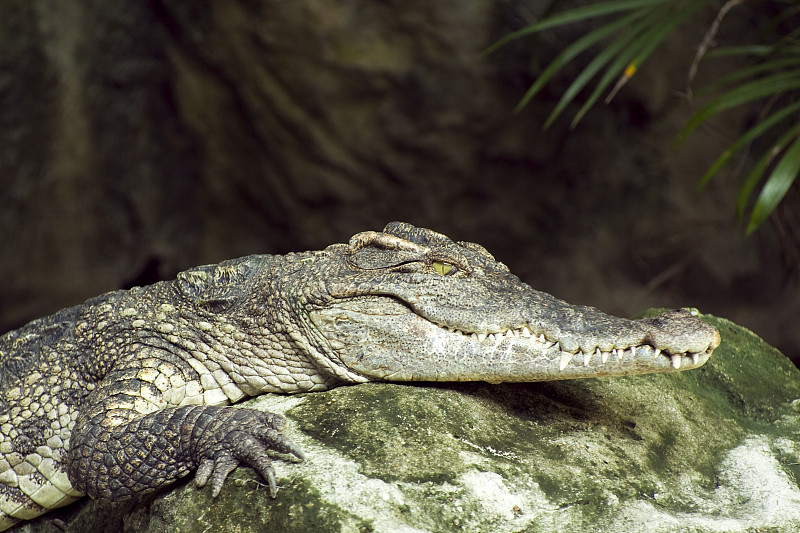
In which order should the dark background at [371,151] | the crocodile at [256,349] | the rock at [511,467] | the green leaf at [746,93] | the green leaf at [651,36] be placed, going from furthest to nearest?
the dark background at [371,151], the green leaf at [651,36], the green leaf at [746,93], the crocodile at [256,349], the rock at [511,467]

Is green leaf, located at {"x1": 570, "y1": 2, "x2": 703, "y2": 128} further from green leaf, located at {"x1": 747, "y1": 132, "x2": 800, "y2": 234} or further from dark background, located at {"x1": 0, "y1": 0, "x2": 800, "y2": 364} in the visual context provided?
dark background, located at {"x1": 0, "y1": 0, "x2": 800, "y2": 364}

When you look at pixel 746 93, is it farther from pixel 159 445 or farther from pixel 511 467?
pixel 159 445

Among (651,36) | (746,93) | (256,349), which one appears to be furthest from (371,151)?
(256,349)

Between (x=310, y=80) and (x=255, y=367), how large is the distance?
3814 millimetres

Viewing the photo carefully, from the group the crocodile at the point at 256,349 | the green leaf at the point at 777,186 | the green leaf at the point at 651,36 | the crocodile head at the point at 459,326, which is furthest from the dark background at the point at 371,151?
the crocodile head at the point at 459,326

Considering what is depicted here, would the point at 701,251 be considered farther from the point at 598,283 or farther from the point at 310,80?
the point at 310,80

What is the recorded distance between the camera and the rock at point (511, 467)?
1.98 m

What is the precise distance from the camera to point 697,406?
2729mm

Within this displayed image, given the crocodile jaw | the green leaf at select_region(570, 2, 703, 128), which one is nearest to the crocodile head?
the crocodile jaw

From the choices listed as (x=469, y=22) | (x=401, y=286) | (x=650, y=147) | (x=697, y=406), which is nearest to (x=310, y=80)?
(x=469, y=22)

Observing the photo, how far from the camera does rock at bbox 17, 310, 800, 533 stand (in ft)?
6.48

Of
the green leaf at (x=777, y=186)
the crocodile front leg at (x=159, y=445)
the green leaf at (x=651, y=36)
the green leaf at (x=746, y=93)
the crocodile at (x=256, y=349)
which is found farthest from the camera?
the green leaf at (x=651, y=36)

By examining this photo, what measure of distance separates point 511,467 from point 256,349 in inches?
37.9

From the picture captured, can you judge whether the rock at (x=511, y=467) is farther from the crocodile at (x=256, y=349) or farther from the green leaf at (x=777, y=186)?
the green leaf at (x=777, y=186)
